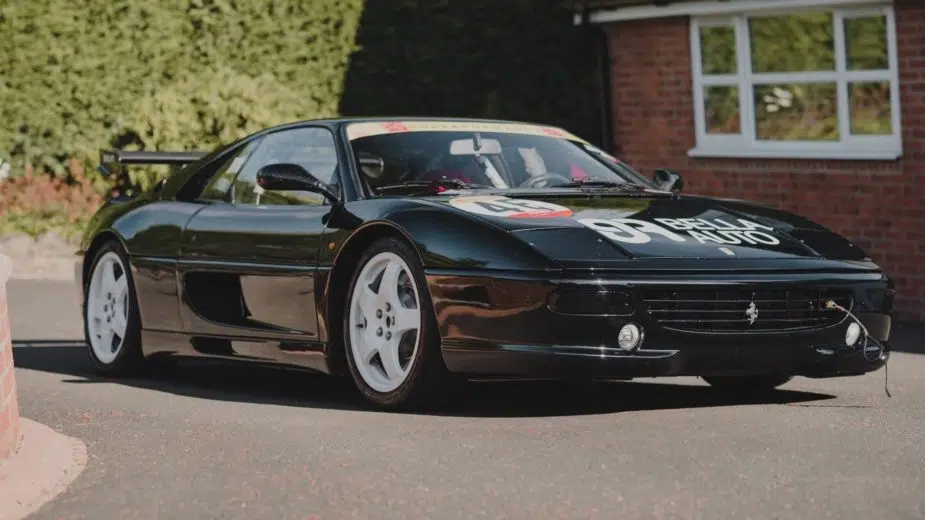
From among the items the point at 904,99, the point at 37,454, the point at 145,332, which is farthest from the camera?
the point at 904,99

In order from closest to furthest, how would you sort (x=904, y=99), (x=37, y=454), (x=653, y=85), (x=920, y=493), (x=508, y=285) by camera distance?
(x=920, y=493) → (x=37, y=454) → (x=508, y=285) → (x=904, y=99) → (x=653, y=85)

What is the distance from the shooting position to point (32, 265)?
18.0 metres

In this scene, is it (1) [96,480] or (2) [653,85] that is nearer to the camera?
(1) [96,480]

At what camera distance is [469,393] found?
8.57m

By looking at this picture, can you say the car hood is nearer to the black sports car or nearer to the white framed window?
the black sports car

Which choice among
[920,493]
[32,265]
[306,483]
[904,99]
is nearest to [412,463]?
[306,483]

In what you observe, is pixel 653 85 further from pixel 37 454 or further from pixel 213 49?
pixel 37 454

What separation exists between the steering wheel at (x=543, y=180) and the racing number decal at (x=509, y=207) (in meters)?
0.58

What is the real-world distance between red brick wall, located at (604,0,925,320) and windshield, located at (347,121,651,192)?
5.77 metres

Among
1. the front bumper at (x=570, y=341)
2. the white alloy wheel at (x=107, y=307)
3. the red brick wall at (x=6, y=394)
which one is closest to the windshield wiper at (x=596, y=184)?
the front bumper at (x=570, y=341)

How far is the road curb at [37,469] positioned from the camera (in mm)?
5926

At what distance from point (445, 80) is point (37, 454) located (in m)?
12.9

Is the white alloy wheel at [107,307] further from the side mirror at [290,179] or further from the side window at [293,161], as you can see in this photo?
the side mirror at [290,179]

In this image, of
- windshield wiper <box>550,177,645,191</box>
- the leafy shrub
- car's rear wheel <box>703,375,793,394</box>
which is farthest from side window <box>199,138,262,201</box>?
the leafy shrub
